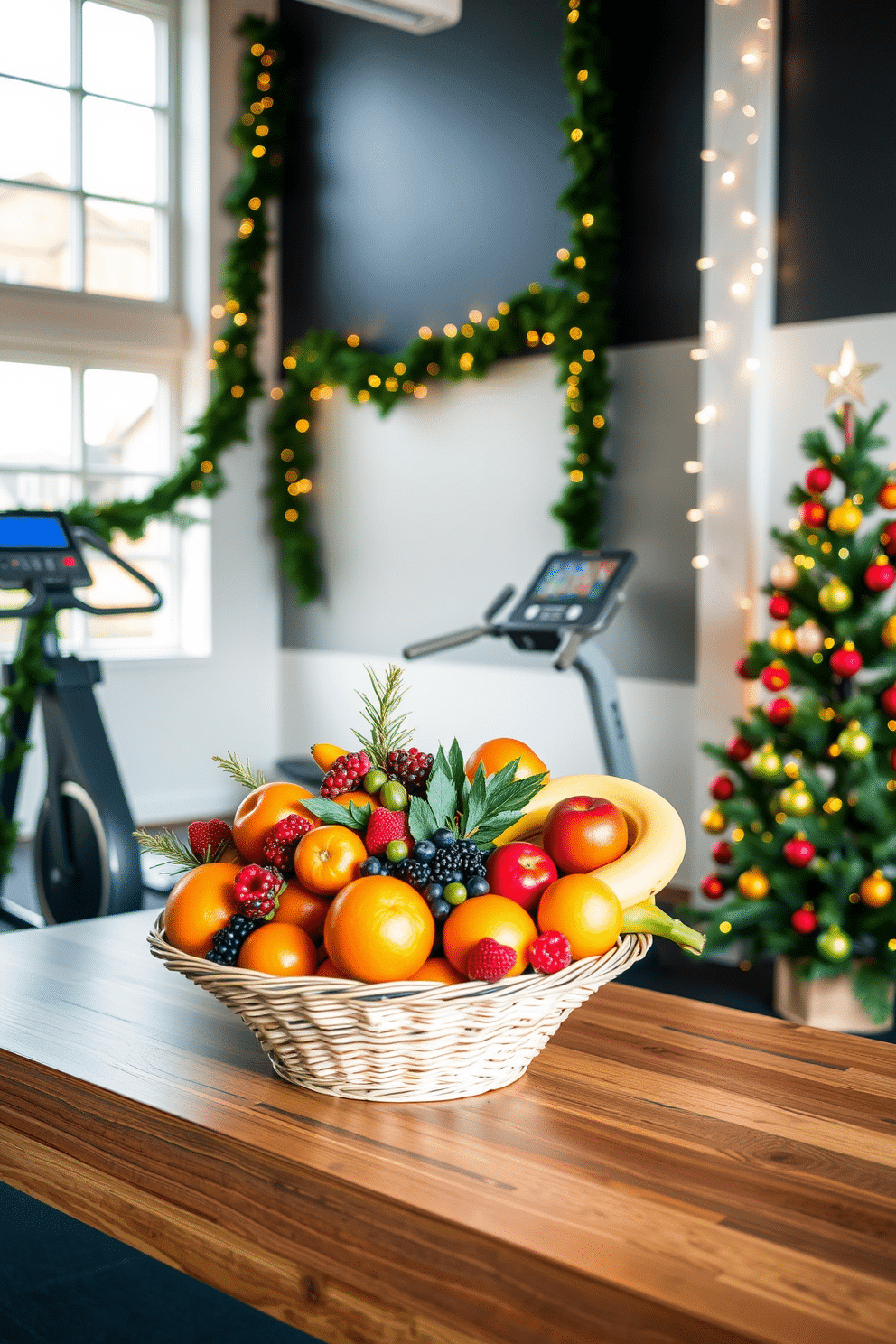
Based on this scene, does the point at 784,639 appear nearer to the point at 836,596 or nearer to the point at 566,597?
the point at 836,596

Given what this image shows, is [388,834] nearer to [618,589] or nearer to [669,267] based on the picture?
[618,589]

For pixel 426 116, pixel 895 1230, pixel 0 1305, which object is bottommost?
pixel 0 1305

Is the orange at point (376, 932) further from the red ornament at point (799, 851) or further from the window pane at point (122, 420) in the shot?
the window pane at point (122, 420)

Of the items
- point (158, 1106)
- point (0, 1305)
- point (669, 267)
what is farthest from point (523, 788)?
point (669, 267)

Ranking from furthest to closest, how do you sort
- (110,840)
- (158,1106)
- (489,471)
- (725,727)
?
(489,471), (725,727), (110,840), (158,1106)

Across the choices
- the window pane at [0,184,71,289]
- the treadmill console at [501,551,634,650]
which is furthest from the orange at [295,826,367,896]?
the window pane at [0,184,71,289]

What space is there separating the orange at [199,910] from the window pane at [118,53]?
5.56 meters

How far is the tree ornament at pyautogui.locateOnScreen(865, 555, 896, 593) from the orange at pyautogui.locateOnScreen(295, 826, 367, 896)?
2305 millimetres

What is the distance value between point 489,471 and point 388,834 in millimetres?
4220

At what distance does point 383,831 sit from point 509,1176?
30 cm

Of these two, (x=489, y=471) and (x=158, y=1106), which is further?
(x=489, y=471)

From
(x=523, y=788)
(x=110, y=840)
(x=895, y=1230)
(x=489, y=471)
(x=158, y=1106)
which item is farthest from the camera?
(x=489, y=471)

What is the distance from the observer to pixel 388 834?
1091 mm

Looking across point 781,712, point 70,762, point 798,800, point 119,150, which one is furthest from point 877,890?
point 119,150
